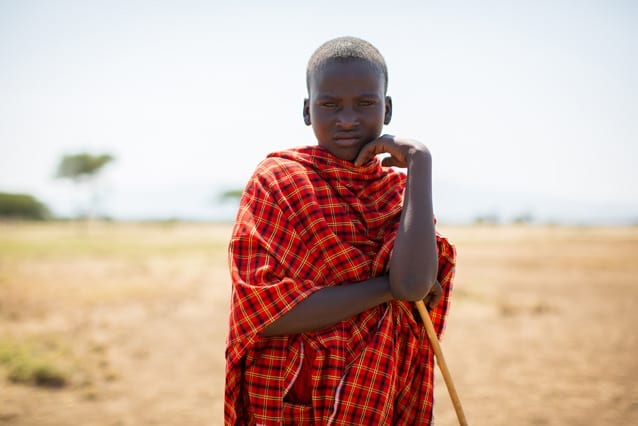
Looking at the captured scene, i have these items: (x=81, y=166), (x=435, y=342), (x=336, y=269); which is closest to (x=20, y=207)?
(x=81, y=166)

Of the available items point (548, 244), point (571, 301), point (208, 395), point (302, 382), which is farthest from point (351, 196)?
point (548, 244)

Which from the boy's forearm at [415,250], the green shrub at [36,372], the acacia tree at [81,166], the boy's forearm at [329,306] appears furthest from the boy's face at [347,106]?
the acacia tree at [81,166]

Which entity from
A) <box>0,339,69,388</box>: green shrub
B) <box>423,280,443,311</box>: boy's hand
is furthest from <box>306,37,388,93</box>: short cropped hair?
<box>0,339,69,388</box>: green shrub

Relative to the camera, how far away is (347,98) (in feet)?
5.11

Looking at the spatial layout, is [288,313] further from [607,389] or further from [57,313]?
[57,313]

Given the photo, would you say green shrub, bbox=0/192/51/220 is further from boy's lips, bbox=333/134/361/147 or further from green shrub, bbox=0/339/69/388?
boy's lips, bbox=333/134/361/147

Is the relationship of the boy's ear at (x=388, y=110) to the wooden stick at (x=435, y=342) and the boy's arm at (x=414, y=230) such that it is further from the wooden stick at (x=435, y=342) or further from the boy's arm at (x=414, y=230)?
the wooden stick at (x=435, y=342)

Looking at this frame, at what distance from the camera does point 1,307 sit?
8852 mm

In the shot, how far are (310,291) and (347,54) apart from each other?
75cm

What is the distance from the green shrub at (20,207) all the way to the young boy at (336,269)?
61224mm

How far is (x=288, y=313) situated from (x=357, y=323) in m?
0.25

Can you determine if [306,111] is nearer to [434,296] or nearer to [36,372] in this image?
[434,296]

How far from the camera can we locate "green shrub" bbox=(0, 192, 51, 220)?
5328 centimetres

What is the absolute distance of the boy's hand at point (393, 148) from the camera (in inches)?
60.2
